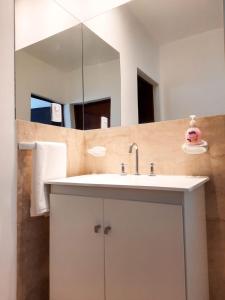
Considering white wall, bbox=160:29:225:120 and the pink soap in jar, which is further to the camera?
white wall, bbox=160:29:225:120

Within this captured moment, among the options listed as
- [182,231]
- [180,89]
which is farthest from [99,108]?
[182,231]

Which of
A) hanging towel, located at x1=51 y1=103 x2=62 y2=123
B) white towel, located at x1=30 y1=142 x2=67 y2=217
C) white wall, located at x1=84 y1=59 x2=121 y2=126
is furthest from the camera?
white wall, located at x1=84 y1=59 x2=121 y2=126

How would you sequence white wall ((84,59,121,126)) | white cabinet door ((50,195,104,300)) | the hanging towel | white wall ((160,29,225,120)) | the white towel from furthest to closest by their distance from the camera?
white wall ((84,59,121,126)) < the hanging towel < white wall ((160,29,225,120)) < the white towel < white cabinet door ((50,195,104,300))

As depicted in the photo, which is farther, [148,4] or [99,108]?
[99,108]

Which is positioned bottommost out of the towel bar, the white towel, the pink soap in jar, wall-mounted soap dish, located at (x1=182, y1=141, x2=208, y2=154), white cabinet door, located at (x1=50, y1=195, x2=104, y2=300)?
white cabinet door, located at (x1=50, y1=195, x2=104, y2=300)

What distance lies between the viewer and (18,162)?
1354 millimetres

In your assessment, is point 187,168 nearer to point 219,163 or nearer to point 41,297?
point 219,163

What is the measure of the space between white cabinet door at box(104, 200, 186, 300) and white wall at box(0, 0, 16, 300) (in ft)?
1.83

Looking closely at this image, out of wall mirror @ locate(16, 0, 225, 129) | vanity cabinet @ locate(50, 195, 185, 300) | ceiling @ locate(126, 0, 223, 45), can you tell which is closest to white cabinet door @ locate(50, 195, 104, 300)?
vanity cabinet @ locate(50, 195, 185, 300)

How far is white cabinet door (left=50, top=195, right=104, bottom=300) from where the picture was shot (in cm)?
120

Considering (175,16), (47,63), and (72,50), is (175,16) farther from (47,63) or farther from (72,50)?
(47,63)

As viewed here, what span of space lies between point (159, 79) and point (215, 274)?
51.8 inches

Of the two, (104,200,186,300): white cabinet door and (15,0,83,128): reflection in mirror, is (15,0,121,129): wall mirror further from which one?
(104,200,186,300): white cabinet door

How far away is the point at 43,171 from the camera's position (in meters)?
1.37
